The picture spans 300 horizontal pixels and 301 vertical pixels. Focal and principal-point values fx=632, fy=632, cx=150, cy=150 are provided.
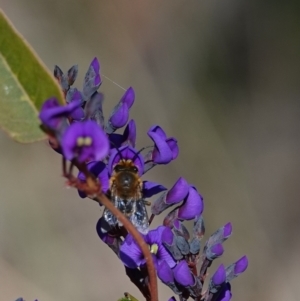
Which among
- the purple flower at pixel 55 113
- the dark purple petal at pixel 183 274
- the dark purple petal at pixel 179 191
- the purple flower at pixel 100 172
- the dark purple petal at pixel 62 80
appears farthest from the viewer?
A: the dark purple petal at pixel 62 80

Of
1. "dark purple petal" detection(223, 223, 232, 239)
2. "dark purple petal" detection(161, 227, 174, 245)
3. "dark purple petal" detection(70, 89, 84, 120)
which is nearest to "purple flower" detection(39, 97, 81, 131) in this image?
"dark purple petal" detection(70, 89, 84, 120)

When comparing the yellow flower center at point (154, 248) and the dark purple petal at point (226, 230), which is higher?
the dark purple petal at point (226, 230)

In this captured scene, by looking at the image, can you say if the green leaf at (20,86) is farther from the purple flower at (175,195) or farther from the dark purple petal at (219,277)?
the dark purple petal at (219,277)

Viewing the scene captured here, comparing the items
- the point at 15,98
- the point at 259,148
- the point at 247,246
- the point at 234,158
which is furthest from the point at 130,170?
the point at 259,148

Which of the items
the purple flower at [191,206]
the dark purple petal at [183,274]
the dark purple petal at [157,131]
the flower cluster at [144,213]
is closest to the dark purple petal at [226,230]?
the flower cluster at [144,213]

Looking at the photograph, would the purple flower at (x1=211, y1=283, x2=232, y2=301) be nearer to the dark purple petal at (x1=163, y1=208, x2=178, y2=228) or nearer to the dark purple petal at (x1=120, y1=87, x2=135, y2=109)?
the dark purple petal at (x1=163, y1=208, x2=178, y2=228)

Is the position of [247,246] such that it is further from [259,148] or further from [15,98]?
[15,98]

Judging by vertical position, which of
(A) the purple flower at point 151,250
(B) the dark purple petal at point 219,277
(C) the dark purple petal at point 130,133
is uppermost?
(C) the dark purple petal at point 130,133

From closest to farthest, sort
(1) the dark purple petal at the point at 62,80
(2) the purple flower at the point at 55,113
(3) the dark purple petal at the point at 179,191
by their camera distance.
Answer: (2) the purple flower at the point at 55,113 < (3) the dark purple petal at the point at 179,191 < (1) the dark purple petal at the point at 62,80
